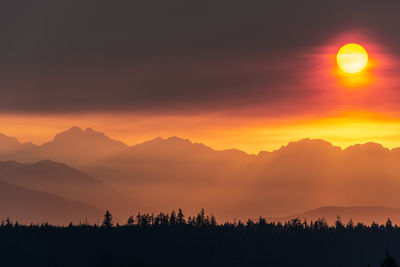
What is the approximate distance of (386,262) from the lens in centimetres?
10250
